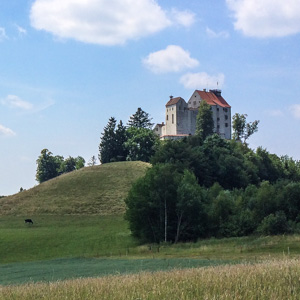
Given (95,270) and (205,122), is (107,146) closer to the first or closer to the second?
(205,122)

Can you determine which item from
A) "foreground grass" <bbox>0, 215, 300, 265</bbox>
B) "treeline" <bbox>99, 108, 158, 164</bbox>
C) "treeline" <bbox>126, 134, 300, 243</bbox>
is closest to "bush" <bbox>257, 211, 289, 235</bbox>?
"treeline" <bbox>126, 134, 300, 243</bbox>

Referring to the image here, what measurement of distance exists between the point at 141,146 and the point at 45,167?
Answer: 56491mm

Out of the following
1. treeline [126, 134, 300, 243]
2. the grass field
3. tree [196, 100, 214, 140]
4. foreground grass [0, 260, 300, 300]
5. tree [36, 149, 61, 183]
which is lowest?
the grass field

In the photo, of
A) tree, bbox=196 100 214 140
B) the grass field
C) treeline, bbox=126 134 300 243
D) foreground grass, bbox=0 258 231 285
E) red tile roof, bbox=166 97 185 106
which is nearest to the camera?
foreground grass, bbox=0 258 231 285

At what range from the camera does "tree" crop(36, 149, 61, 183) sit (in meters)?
190

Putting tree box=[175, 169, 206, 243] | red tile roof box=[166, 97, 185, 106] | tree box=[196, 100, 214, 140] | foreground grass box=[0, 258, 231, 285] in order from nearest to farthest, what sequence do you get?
foreground grass box=[0, 258, 231, 285], tree box=[175, 169, 206, 243], tree box=[196, 100, 214, 140], red tile roof box=[166, 97, 185, 106]

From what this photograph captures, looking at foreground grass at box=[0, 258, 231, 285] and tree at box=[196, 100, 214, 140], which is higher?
tree at box=[196, 100, 214, 140]

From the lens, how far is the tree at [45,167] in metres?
190

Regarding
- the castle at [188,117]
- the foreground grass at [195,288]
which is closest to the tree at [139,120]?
the castle at [188,117]

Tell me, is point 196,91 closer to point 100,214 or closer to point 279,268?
point 100,214

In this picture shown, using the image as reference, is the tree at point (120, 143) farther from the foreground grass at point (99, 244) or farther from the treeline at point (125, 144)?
the foreground grass at point (99, 244)

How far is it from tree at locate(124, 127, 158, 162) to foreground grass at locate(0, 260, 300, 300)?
133462 mm

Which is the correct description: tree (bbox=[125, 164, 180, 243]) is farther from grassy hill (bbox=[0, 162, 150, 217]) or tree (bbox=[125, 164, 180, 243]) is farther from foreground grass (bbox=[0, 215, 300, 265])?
grassy hill (bbox=[0, 162, 150, 217])

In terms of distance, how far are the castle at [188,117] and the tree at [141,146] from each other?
3129cm
